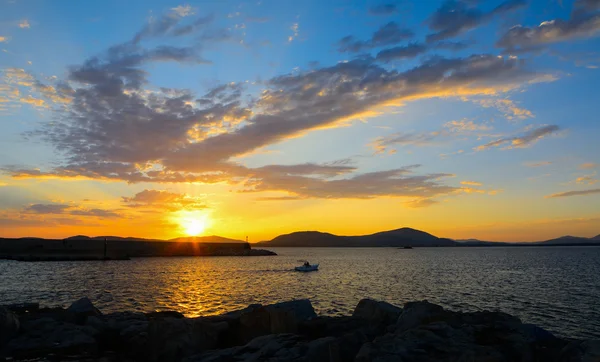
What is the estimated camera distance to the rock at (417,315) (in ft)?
43.5

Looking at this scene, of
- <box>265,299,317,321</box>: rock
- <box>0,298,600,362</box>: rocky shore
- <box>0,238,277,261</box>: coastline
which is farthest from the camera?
Answer: <box>0,238,277,261</box>: coastline

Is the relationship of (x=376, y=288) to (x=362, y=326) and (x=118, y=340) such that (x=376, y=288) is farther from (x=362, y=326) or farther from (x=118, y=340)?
(x=118, y=340)

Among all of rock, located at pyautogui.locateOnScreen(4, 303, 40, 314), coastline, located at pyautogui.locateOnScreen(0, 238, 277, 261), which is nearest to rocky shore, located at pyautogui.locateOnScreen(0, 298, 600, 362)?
rock, located at pyautogui.locateOnScreen(4, 303, 40, 314)

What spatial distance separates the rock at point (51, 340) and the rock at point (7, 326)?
0.75 ft

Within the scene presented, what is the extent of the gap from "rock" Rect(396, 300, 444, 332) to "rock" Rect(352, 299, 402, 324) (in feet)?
10.1

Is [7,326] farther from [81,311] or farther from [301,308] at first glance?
[301,308]

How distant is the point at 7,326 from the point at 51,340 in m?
1.61

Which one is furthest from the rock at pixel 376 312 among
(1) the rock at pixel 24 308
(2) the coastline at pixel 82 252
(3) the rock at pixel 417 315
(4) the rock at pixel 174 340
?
(2) the coastline at pixel 82 252

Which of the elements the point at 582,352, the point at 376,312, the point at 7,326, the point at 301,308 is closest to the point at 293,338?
the point at 376,312

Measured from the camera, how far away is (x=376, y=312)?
690 inches

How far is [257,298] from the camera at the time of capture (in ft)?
133

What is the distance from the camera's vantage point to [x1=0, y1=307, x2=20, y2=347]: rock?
1434 centimetres

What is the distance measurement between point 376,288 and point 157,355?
38154mm

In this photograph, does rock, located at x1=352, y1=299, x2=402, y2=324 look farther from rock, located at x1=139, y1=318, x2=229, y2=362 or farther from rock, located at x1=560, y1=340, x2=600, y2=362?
rock, located at x1=560, y1=340, x2=600, y2=362
